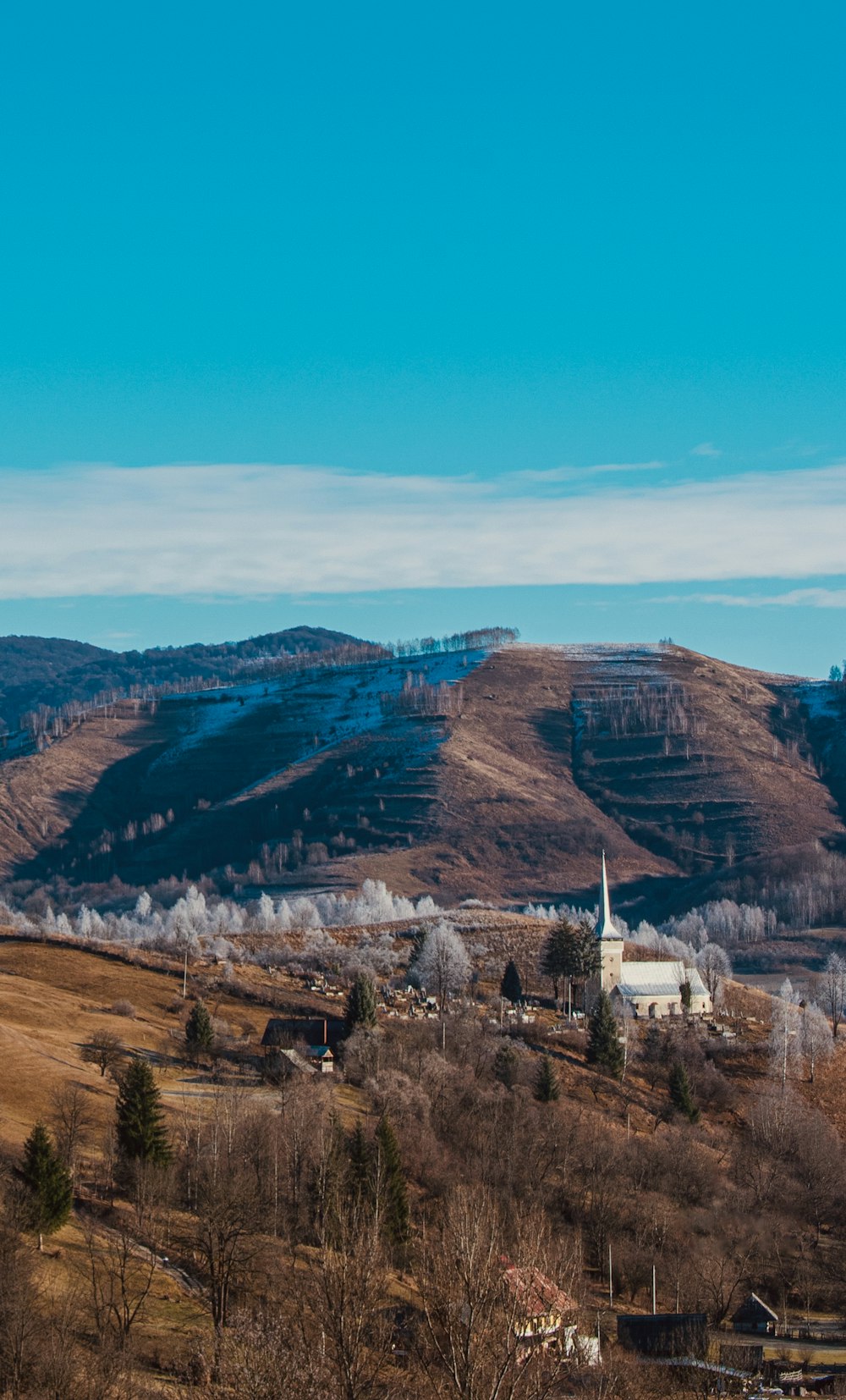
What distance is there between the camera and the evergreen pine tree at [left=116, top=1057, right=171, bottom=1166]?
2236 inches

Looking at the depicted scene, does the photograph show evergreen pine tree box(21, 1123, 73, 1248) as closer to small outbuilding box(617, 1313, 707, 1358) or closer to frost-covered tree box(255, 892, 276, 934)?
small outbuilding box(617, 1313, 707, 1358)

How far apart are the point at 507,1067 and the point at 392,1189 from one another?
26.0 meters

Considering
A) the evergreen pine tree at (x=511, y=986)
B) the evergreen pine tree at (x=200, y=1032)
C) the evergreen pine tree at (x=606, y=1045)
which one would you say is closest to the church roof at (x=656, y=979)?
the evergreen pine tree at (x=511, y=986)

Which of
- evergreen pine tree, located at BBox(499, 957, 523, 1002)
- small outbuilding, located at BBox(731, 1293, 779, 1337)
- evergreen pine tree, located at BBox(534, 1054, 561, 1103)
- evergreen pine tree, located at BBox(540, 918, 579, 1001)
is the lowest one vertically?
small outbuilding, located at BBox(731, 1293, 779, 1337)

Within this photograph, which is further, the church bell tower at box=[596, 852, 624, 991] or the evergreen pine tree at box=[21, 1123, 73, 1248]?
the church bell tower at box=[596, 852, 624, 991]

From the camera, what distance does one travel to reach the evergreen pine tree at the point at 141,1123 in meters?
56.8

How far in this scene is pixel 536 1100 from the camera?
82.2 meters

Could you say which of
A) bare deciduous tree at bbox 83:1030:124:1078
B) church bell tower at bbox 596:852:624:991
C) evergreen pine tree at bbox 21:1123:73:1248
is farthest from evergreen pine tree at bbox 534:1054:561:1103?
evergreen pine tree at bbox 21:1123:73:1248

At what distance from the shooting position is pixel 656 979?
11875 centimetres

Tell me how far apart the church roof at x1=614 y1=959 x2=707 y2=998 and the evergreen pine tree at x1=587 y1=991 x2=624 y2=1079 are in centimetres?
1878

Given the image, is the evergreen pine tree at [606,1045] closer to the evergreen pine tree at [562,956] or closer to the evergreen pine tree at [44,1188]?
the evergreen pine tree at [562,956]

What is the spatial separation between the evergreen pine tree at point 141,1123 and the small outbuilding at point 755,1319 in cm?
2228

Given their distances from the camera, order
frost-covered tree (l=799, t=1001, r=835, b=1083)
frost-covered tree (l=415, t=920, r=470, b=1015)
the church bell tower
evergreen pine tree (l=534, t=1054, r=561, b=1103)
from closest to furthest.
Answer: evergreen pine tree (l=534, t=1054, r=561, b=1103) < frost-covered tree (l=799, t=1001, r=835, b=1083) < frost-covered tree (l=415, t=920, r=470, b=1015) < the church bell tower

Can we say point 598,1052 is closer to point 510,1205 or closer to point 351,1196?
point 510,1205
